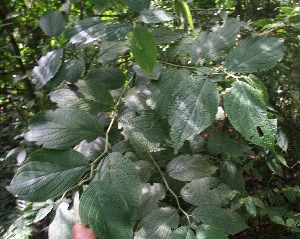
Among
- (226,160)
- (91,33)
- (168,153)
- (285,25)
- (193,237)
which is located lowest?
(226,160)

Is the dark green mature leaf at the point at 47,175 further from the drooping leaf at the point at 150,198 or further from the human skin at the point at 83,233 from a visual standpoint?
the drooping leaf at the point at 150,198

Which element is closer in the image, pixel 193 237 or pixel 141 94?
pixel 193 237

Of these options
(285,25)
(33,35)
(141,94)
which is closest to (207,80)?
(141,94)

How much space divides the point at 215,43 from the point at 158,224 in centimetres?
45

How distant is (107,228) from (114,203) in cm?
4

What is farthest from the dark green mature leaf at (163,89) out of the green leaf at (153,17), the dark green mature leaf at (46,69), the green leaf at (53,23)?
the green leaf at (53,23)

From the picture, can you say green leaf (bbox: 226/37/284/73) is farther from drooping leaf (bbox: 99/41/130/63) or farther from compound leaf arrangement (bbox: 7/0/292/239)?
drooping leaf (bbox: 99/41/130/63)

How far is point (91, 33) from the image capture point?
736 millimetres

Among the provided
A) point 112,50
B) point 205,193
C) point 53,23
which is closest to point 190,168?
point 205,193

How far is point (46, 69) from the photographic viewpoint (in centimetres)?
94

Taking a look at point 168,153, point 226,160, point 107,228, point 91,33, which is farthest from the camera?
point 226,160

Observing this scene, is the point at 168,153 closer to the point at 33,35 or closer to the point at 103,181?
the point at 103,181

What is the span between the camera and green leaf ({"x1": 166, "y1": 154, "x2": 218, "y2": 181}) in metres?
0.75

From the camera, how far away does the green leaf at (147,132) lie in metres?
0.69
